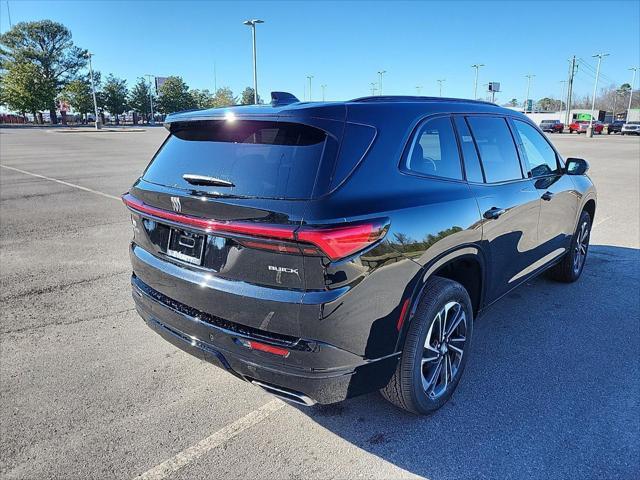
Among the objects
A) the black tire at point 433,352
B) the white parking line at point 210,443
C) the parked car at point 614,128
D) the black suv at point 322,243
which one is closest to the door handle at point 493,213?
the black suv at point 322,243

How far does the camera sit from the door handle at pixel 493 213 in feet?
10.2

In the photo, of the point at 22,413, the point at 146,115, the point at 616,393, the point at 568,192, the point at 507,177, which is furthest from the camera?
the point at 146,115

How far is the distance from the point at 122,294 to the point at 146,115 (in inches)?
3975

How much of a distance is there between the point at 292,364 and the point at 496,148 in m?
2.31

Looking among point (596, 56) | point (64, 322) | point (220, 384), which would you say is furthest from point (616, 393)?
point (596, 56)

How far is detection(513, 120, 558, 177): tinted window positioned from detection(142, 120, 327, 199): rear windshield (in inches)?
92.6

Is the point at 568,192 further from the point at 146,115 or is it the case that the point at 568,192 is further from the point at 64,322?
the point at 146,115

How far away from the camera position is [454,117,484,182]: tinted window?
3123 millimetres

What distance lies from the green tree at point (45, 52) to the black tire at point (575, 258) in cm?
9194

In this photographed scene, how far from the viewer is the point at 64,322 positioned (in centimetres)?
411

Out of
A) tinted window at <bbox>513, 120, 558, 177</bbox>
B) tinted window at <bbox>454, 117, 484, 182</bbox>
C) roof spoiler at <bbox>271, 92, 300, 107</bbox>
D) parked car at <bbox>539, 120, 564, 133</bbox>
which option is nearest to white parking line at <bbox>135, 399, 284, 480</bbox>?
roof spoiler at <bbox>271, 92, 300, 107</bbox>

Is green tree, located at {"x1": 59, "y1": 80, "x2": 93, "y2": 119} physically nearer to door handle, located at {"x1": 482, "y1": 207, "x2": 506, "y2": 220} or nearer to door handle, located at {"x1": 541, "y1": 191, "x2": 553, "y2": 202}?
door handle, located at {"x1": 541, "y1": 191, "x2": 553, "y2": 202}

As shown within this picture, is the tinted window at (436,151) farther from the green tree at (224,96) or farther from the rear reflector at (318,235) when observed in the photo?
the green tree at (224,96)

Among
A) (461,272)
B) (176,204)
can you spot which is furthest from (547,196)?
(176,204)
